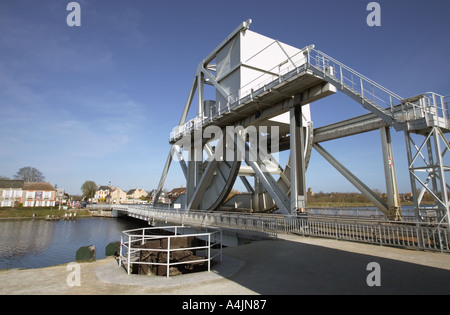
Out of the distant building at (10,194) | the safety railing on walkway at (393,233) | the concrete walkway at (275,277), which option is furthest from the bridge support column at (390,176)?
the distant building at (10,194)

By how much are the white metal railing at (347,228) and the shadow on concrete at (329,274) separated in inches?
63.5

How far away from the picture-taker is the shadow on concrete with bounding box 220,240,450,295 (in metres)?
5.27

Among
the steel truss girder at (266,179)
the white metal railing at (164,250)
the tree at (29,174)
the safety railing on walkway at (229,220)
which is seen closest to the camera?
the white metal railing at (164,250)

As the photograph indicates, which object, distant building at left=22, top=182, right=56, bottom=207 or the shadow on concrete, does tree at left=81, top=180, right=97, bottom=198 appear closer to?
distant building at left=22, top=182, right=56, bottom=207

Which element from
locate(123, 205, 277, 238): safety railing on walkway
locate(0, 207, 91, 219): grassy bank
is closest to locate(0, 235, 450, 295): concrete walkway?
locate(123, 205, 277, 238): safety railing on walkway

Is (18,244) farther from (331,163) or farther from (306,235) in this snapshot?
(331,163)

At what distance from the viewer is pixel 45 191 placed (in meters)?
65.4

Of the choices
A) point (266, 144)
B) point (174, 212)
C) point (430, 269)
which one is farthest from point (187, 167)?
point (430, 269)

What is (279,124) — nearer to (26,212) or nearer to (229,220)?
(229,220)

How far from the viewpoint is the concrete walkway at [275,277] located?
5383 mm

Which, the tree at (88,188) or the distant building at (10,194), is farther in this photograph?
the tree at (88,188)

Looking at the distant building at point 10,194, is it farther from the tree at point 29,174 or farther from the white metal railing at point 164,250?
the white metal railing at point 164,250
